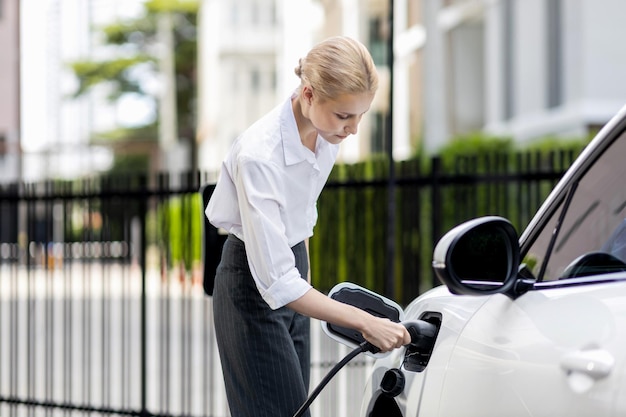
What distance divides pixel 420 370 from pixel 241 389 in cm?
55

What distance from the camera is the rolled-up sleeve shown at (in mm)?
2863

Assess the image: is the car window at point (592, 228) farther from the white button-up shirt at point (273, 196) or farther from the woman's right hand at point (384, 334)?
the white button-up shirt at point (273, 196)

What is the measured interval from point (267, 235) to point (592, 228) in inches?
31.7

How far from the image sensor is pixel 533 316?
2.44 m

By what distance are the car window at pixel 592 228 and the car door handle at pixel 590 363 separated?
430 millimetres

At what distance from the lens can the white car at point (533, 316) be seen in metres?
2.22

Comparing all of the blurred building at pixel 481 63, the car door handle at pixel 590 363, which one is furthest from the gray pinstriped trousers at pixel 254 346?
the blurred building at pixel 481 63

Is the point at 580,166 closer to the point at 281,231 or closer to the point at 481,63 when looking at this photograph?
the point at 281,231

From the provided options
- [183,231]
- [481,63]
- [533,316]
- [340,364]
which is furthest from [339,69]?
[481,63]

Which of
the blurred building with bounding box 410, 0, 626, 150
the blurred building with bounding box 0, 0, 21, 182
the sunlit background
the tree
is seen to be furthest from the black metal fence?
the tree

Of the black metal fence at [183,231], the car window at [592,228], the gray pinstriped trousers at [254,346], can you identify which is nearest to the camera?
the car window at [592,228]

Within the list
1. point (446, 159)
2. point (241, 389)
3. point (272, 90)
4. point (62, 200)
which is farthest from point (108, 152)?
point (241, 389)

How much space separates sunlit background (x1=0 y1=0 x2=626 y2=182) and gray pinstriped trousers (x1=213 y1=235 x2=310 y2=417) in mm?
2514

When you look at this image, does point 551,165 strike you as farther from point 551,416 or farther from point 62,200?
point 551,416
